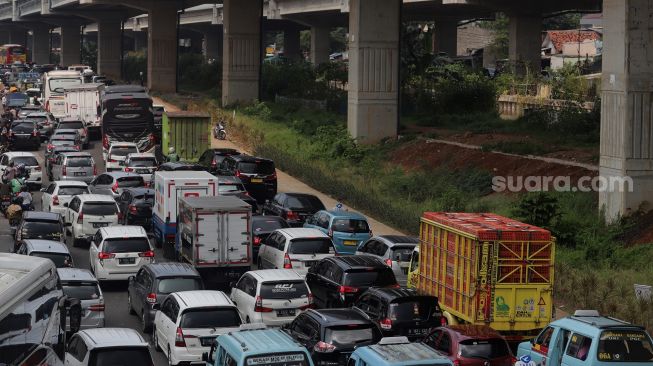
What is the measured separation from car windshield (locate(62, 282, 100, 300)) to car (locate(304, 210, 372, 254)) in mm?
9772

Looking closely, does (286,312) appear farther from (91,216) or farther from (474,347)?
(91,216)

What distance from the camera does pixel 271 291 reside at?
934 inches

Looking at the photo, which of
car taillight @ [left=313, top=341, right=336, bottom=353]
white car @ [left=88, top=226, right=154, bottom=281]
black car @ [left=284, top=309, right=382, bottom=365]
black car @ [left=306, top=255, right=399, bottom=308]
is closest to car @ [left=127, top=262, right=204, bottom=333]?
black car @ [left=306, top=255, right=399, bottom=308]

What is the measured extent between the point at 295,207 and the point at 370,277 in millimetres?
11974

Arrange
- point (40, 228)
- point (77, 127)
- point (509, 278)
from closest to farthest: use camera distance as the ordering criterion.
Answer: point (509, 278) → point (40, 228) → point (77, 127)

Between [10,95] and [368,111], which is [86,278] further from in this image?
[10,95]

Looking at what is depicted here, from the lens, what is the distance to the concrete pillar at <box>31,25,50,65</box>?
179125mm

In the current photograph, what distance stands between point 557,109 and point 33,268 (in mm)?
43540

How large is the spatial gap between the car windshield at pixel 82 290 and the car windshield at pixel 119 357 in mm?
5490

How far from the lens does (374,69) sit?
53.6 meters

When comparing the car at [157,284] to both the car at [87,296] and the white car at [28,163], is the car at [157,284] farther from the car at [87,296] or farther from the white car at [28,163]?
the white car at [28,163]

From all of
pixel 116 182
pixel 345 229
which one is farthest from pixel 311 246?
pixel 116 182

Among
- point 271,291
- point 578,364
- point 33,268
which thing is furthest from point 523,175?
point 33,268

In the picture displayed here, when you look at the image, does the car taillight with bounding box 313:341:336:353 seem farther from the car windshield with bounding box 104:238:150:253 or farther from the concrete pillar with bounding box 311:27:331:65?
the concrete pillar with bounding box 311:27:331:65
